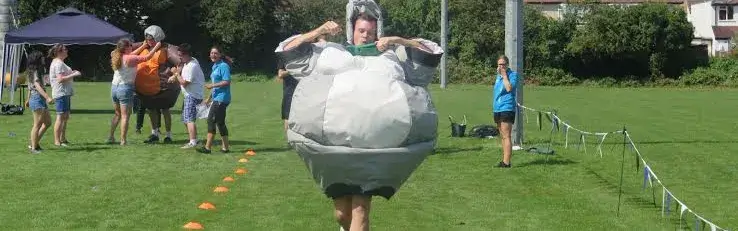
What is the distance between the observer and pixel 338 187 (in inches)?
273

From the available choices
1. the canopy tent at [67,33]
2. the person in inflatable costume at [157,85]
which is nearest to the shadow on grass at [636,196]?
the person in inflatable costume at [157,85]

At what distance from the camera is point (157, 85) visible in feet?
56.3

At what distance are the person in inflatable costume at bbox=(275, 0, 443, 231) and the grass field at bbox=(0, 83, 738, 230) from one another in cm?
287

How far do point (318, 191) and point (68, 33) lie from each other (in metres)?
14.6

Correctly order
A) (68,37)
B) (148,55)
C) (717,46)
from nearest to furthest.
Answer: (148,55), (68,37), (717,46)

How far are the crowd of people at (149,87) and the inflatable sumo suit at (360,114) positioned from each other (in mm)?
7990

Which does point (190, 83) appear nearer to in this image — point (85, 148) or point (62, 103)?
point (62, 103)

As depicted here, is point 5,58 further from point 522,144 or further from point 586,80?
point 586,80

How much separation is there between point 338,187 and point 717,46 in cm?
7833

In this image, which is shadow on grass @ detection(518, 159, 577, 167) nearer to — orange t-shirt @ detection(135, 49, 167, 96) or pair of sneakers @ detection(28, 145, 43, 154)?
orange t-shirt @ detection(135, 49, 167, 96)

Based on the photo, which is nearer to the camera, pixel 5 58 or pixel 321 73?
pixel 321 73

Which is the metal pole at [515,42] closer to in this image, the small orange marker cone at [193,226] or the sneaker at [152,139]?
the sneaker at [152,139]

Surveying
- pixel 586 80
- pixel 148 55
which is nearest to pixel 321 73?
pixel 148 55

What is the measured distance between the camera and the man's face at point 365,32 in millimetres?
7098
